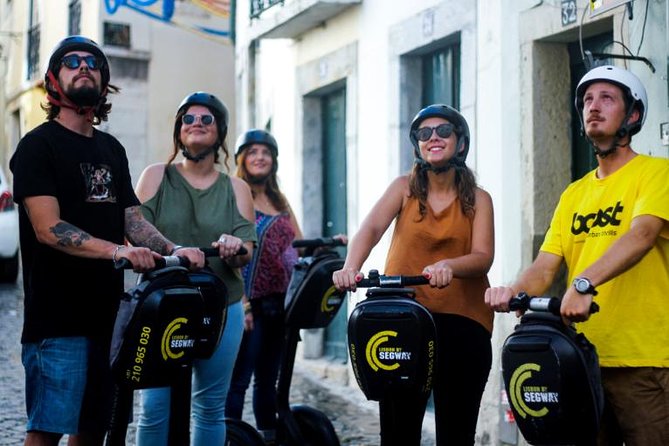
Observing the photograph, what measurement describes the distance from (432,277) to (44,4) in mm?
22486

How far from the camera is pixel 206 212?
19.4 ft

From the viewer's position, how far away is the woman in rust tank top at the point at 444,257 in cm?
500

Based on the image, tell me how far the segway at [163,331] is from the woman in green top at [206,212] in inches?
24.4

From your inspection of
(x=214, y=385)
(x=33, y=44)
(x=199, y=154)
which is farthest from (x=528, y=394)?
(x=33, y=44)

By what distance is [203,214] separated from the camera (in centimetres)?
591

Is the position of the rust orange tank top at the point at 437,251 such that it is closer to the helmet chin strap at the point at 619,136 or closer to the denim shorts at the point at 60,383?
the helmet chin strap at the point at 619,136

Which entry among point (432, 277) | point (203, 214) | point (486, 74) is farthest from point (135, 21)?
point (432, 277)

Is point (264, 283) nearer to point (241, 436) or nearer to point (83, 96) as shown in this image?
point (241, 436)

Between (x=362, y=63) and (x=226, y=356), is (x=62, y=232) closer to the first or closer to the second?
(x=226, y=356)

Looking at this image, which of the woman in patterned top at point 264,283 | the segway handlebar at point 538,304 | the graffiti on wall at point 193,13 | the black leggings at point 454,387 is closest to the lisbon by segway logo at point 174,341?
the black leggings at point 454,387

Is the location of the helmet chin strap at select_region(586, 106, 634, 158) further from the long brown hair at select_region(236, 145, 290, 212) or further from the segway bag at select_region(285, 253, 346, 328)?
the long brown hair at select_region(236, 145, 290, 212)

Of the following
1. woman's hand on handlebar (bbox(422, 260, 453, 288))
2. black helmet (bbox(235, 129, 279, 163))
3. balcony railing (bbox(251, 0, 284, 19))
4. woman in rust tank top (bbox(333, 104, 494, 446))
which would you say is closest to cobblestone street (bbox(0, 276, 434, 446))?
black helmet (bbox(235, 129, 279, 163))

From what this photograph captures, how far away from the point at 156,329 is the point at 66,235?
19.4 inches

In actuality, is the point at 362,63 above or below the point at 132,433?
above
